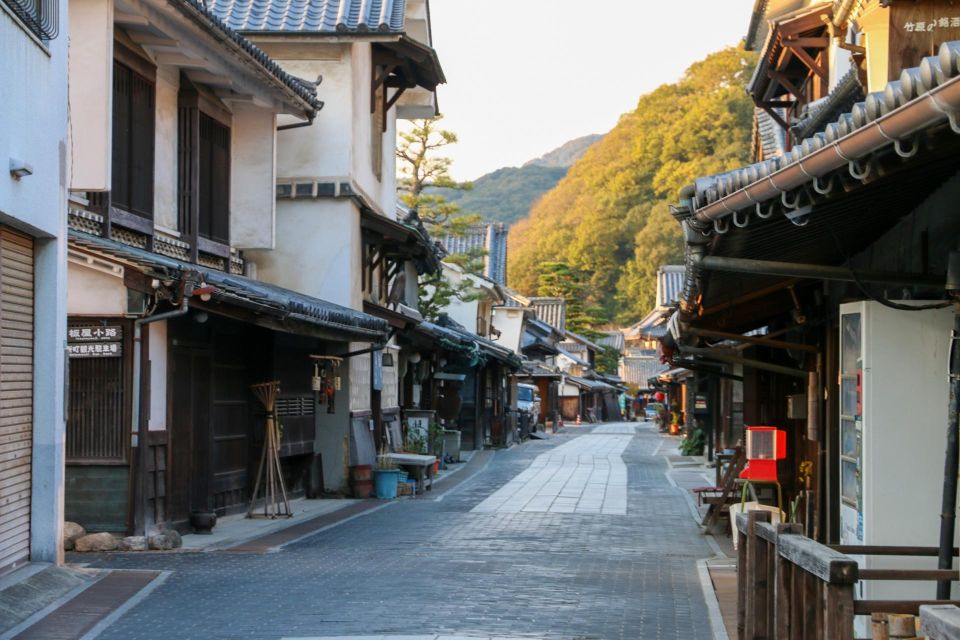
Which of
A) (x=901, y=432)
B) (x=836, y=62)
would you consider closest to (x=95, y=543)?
(x=901, y=432)

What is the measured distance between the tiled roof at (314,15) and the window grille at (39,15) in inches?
408

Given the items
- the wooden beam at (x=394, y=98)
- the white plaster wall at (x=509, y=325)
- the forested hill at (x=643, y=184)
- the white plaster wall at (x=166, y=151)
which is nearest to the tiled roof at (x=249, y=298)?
the white plaster wall at (x=166, y=151)

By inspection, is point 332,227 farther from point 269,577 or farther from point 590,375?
Result: point 590,375

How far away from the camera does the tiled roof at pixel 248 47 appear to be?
1459 centimetres

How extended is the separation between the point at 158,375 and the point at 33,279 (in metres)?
3.64

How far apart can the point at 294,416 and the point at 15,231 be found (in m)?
9.77

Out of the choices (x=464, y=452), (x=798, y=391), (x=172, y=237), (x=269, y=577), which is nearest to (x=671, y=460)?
(x=464, y=452)

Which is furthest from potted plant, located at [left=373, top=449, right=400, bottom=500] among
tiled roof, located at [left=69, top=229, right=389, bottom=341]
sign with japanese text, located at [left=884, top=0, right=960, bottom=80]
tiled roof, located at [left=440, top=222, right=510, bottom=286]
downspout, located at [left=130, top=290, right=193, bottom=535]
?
tiled roof, located at [left=440, top=222, right=510, bottom=286]

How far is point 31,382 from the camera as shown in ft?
37.3

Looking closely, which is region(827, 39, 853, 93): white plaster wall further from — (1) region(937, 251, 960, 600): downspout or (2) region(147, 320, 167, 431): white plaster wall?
(2) region(147, 320, 167, 431): white plaster wall

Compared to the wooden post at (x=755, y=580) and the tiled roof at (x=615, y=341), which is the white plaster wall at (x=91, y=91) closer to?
the wooden post at (x=755, y=580)

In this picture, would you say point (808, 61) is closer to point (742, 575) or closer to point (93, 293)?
point (93, 293)

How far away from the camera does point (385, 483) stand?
22.0 meters

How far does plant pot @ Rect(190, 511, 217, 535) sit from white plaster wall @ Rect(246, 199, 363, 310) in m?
6.67
